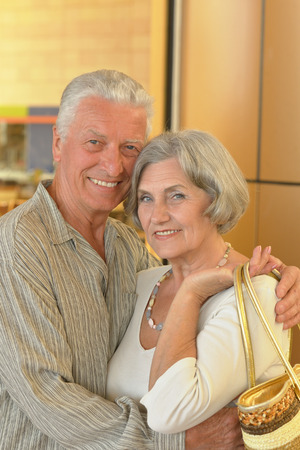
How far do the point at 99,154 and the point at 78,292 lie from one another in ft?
1.41

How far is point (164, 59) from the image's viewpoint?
4.32 m

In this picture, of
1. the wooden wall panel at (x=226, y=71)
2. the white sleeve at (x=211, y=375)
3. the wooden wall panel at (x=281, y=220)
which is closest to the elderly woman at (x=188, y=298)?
the white sleeve at (x=211, y=375)

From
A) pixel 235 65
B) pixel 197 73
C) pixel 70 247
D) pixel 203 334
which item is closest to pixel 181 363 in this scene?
pixel 203 334

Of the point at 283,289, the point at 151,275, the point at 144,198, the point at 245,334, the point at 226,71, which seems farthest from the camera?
the point at 226,71

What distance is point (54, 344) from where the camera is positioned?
1800 mm

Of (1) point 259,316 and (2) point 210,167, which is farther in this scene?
(2) point 210,167

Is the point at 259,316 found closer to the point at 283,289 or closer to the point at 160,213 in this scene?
the point at 283,289

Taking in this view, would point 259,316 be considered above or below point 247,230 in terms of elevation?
above

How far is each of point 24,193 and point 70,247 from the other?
5.25 m

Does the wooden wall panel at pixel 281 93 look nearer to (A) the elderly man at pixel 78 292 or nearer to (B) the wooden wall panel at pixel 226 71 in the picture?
(B) the wooden wall panel at pixel 226 71

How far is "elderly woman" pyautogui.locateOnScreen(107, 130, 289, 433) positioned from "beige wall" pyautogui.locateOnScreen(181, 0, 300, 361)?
55cm

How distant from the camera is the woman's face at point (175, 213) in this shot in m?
1.90

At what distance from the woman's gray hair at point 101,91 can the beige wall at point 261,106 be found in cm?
65

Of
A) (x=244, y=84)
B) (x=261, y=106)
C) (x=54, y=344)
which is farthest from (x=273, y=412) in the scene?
(x=244, y=84)
